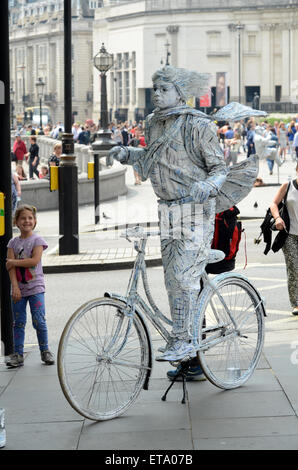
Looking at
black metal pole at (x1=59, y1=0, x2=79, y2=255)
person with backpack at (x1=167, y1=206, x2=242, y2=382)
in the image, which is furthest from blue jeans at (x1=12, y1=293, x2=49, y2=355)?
black metal pole at (x1=59, y1=0, x2=79, y2=255)

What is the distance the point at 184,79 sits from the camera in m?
5.84

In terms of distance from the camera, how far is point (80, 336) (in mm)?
5324

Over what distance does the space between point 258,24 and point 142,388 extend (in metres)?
110

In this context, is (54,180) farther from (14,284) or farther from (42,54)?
(42,54)

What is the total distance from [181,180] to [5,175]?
172 centimetres

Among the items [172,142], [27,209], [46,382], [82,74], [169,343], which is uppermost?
[82,74]

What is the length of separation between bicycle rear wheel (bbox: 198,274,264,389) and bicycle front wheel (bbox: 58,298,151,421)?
49cm

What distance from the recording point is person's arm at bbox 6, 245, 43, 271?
7137mm

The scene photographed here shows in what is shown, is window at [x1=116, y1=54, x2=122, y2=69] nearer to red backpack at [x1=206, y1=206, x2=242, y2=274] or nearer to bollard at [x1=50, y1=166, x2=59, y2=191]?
bollard at [x1=50, y1=166, x2=59, y2=191]

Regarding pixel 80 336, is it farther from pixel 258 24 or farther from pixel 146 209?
pixel 258 24

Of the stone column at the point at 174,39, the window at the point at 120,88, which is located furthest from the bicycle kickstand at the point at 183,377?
the window at the point at 120,88

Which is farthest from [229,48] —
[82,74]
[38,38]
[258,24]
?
[38,38]

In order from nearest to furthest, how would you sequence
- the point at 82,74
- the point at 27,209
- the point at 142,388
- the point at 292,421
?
the point at 292,421 < the point at 142,388 < the point at 27,209 < the point at 82,74

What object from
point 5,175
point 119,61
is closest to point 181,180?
point 5,175
